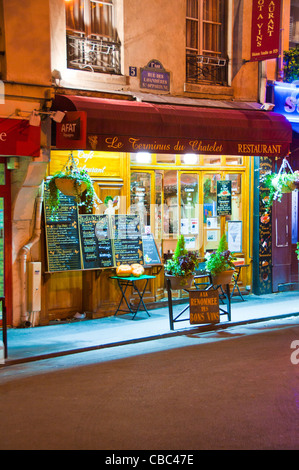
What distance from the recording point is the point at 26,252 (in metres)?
10.1

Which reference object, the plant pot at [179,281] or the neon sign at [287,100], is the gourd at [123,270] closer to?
the plant pot at [179,281]

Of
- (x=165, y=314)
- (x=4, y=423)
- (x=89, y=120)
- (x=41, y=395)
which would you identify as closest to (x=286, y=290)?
(x=165, y=314)

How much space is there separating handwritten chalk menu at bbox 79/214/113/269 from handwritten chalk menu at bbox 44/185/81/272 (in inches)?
5.0

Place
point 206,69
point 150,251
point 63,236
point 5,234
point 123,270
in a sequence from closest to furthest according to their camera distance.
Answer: point 5,234
point 63,236
point 123,270
point 150,251
point 206,69

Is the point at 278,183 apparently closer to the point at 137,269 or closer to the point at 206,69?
the point at 206,69

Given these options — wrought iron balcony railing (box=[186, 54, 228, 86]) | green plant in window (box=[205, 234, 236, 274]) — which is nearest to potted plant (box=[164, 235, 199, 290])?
green plant in window (box=[205, 234, 236, 274])

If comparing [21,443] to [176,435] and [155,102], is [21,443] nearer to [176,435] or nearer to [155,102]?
[176,435]

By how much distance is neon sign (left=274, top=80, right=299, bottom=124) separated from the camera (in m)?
13.4

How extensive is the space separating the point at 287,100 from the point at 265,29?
1746 millimetres

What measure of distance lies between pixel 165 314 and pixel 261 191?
12.6 feet

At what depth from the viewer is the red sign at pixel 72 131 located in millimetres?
9547

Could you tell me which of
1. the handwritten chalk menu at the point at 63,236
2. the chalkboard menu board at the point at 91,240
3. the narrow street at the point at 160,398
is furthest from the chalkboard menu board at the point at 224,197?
the narrow street at the point at 160,398

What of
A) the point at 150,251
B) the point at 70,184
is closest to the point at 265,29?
the point at 150,251

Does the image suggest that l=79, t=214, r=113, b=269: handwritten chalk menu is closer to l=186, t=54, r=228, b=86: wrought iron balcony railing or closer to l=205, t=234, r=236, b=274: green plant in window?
l=205, t=234, r=236, b=274: green plant in window
